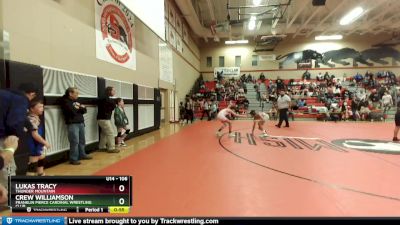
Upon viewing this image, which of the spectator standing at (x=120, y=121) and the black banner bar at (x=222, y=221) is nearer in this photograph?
the black banner bar at (x=222, y=221)

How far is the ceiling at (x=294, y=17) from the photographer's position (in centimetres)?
1482

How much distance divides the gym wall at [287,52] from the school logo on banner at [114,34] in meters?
16.7

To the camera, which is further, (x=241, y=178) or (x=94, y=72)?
(x=94, y=72)

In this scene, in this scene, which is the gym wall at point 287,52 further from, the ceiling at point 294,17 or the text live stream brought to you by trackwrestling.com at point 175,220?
the text live stream brought to you by trackwrestling.com at point 175,220

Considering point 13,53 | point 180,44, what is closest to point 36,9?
point 13,53

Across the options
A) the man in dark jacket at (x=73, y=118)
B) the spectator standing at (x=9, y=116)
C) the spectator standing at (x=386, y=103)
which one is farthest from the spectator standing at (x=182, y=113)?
the spectator standing at (x=9, y=116)

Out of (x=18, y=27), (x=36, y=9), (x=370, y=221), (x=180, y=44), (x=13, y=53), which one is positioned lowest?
(x=370, y=221)

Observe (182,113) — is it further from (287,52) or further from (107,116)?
(287,52)

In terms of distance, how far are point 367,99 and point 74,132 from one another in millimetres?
17226

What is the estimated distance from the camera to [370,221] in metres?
1.17

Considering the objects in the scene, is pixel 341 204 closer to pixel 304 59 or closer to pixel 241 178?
pixel 241 178
